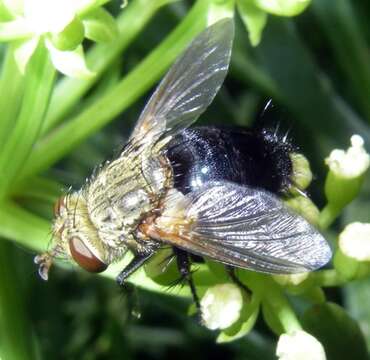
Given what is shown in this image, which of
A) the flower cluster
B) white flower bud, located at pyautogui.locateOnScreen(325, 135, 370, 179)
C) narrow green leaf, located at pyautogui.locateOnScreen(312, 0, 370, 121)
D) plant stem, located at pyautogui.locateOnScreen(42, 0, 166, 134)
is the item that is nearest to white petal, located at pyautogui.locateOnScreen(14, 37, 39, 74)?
the flower cluster

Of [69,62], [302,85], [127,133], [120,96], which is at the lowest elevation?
[127,133]

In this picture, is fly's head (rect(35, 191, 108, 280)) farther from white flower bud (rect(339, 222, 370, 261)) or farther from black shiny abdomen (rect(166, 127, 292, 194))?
white flower bud (rect(339, 222, 370, 261))

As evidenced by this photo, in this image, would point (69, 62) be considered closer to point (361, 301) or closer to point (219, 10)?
point (219, 10)

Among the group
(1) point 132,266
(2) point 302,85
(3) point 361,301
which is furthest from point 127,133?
(1) point 132,266

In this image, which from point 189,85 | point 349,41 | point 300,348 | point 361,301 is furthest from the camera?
point 349,41

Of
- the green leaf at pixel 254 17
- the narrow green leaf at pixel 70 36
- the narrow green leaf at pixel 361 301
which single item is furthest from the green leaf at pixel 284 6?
the narrow green leaf at pixel 361 301

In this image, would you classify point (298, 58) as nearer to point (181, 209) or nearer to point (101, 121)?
point (101, 121)

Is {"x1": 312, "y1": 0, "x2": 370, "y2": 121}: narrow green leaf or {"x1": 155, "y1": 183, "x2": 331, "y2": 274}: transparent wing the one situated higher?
{"x1": 155, "y1": 183, "x2": 331, "y2": 274}: transparent wing
